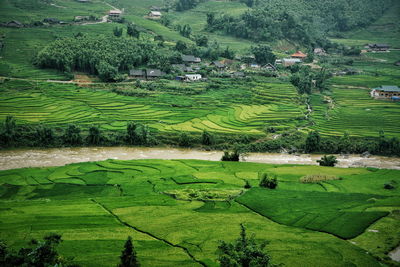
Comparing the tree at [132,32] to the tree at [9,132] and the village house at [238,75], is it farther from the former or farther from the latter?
the tree at [9,132]

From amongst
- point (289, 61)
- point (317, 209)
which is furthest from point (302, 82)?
point (317, 209)

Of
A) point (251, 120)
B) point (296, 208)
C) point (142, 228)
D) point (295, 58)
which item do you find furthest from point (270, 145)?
point (295, 58)

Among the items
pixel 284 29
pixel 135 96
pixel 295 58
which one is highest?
pixel 284 29

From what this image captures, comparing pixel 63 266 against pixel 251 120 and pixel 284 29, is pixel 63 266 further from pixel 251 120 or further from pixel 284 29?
pixel 284 29

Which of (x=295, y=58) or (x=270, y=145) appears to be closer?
(x=270, y=145)

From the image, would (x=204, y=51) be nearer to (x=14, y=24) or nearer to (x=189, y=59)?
(x=189, y=59)

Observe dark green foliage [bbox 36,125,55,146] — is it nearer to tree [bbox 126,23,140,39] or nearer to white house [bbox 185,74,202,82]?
white house [bbox 185,74,202,82]
